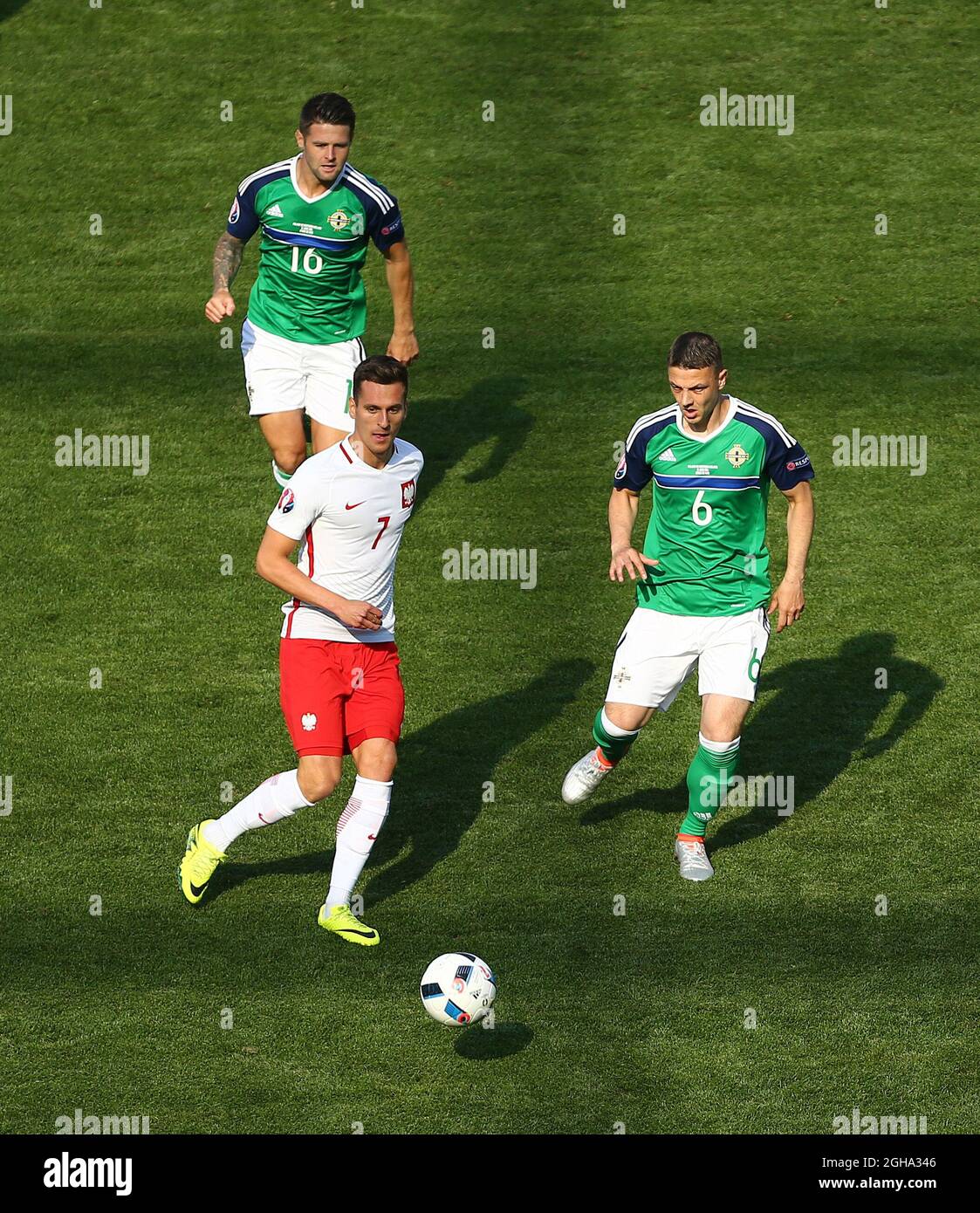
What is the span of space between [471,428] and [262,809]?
4.87 m

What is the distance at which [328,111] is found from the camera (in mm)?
9078

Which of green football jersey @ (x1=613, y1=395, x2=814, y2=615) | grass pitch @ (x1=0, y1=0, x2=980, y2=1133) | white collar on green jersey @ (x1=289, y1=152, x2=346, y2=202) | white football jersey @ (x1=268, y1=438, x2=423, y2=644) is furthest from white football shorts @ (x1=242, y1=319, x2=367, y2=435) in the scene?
green football jersey @ (x1=613, y1=395, x2=814, y2=615)

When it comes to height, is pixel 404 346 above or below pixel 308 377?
above

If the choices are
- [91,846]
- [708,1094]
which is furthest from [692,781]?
[91,846]

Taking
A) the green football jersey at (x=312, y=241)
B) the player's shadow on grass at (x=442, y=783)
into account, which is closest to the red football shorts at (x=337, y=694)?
the player's shadow on grass at (x=442, y=783)

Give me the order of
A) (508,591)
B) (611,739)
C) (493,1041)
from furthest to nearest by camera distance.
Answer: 1. (508,591)
2. (611,739)
3. (493,1041)

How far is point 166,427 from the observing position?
38.2 feet

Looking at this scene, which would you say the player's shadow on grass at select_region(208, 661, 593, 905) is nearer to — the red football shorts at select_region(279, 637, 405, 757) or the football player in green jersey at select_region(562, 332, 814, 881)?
the red football shorts at select_region(279, 637, 405, 757)

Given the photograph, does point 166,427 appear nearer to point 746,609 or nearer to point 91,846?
point 91,846

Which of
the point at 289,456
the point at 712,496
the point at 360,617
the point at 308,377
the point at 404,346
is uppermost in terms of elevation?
the point at 404,346

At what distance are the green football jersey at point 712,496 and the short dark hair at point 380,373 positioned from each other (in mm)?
1161

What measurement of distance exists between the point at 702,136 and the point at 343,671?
867 centimetres

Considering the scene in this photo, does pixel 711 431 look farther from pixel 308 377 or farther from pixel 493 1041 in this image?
pixel 308 377

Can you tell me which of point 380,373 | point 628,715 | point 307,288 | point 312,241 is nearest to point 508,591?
point 307,288
